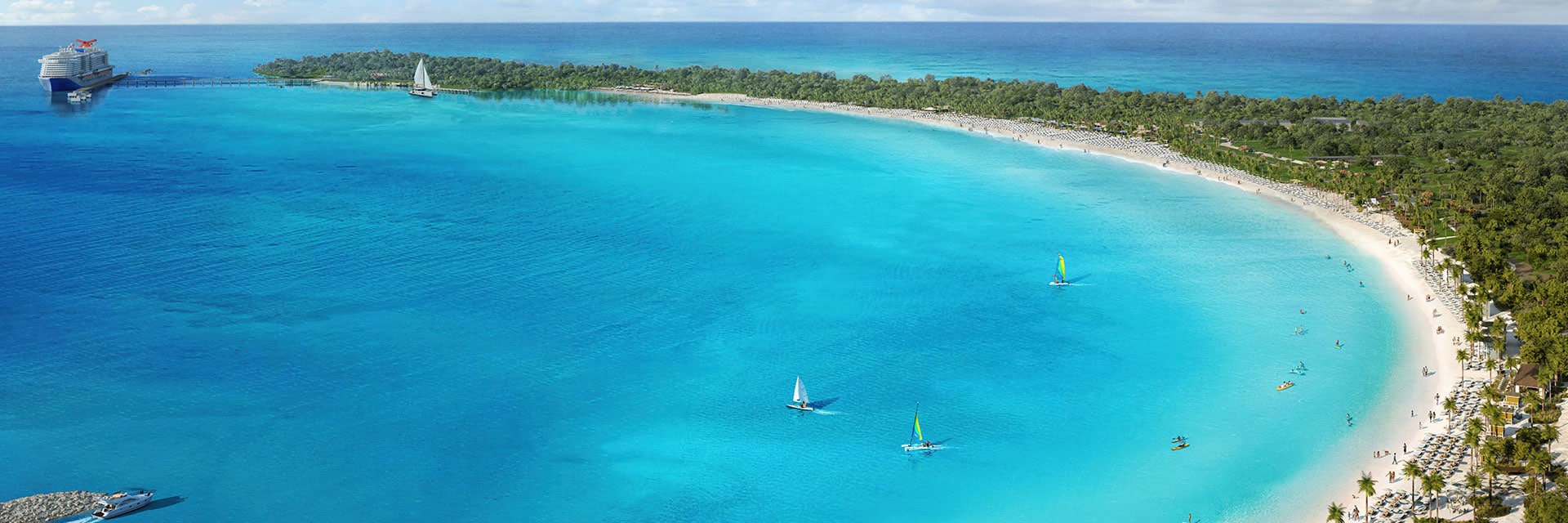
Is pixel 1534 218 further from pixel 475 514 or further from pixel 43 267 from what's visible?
pixel 43 267

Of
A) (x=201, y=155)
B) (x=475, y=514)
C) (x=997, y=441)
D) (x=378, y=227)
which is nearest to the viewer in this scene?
(x=475, y=514)

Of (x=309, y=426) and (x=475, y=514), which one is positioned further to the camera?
(x=309, y=426)

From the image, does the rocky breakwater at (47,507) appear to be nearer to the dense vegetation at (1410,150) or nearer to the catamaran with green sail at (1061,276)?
the catamaran with green sail at (1061,276)

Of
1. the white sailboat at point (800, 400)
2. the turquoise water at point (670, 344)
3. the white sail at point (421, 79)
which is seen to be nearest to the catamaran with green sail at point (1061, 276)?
the turquoise water at point (670, 344)

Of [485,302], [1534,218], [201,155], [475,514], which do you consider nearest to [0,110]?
[201,155]


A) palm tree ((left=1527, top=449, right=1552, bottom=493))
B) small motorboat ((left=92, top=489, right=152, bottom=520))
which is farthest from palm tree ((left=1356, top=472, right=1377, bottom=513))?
small motorboat ((left=92, top=489, right=152, bottom=520))
